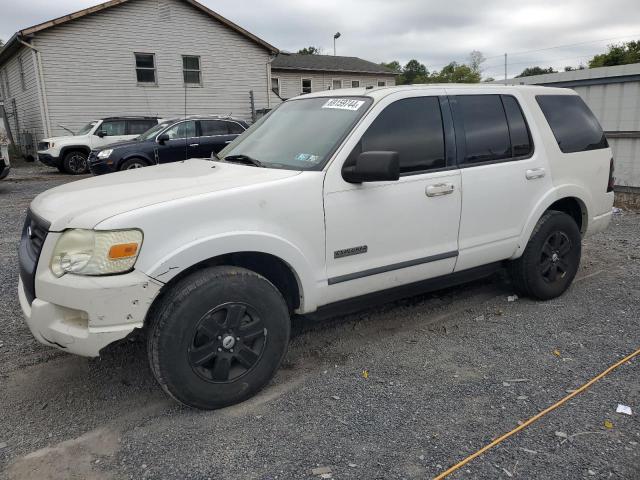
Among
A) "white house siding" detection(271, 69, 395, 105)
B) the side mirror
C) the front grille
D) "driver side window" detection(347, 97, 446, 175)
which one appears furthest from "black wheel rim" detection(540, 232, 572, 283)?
"white house siding" detection(271, 69, 395, 105)

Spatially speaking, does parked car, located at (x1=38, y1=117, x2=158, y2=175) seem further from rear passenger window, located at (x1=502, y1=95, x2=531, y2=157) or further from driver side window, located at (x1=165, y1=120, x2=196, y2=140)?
rear passenger window, located at (x1=502, y1=95, x2=531, y2=157)

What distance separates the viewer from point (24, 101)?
2066 cm

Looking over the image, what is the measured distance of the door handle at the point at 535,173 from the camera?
4.23 metres

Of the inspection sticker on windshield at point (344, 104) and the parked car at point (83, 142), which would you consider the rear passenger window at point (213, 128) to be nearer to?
the parked car at point (83, 142)

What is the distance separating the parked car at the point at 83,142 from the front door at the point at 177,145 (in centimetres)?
355

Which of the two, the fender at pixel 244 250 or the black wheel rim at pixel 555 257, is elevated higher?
the fender at pixel 244 250

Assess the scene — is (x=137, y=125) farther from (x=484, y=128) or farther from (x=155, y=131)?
(x=484, y=128)

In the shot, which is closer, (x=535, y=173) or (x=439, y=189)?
(x=439, y=189)

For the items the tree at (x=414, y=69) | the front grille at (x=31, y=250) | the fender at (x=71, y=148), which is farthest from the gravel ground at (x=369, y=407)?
the tree at (x=414, y=69)

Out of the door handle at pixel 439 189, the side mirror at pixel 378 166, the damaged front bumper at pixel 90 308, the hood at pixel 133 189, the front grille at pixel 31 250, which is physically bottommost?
the damaged front bumper at pixel 90 308

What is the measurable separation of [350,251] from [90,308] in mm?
1559

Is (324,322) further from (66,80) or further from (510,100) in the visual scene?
(66,80)

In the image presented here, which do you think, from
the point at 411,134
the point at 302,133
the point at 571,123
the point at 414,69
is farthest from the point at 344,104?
the point at 414,69

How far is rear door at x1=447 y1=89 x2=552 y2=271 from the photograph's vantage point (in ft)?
12.9
